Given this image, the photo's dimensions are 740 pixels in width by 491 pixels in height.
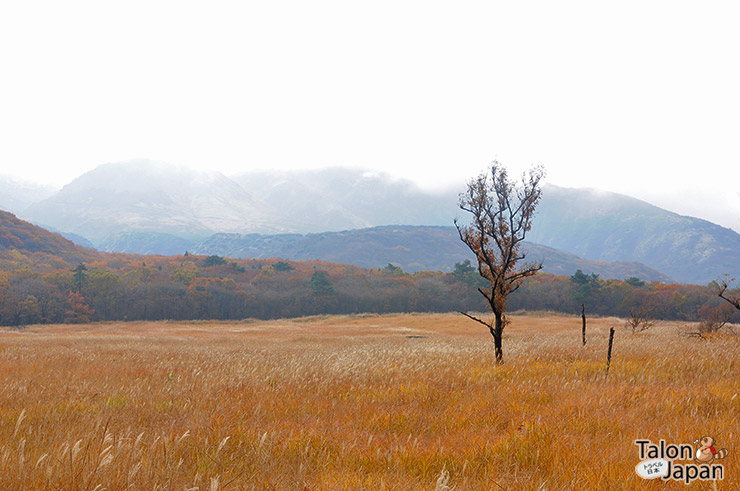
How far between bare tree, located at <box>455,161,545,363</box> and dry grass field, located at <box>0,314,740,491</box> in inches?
129

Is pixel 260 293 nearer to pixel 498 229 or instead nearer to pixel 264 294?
pixel 264 294

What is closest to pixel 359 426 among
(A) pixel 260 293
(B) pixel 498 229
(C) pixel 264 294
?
(B) pixel 498 229

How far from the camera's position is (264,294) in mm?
92625

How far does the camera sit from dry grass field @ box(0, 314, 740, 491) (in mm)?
2746

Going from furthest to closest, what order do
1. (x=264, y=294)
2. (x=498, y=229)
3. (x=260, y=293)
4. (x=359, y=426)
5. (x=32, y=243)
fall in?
(x=32, y=243)
(x=260, y=293)
(x=264, y=294)
(x=498, y=229)
(x=359, y=426)

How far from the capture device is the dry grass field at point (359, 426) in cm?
275

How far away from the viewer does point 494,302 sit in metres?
11.0

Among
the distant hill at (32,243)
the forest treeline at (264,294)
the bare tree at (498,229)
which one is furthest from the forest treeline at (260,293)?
the bare tree at (498,229)

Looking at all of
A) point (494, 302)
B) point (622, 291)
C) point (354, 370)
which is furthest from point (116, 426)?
point (622, 291)

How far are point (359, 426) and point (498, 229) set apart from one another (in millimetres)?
8165

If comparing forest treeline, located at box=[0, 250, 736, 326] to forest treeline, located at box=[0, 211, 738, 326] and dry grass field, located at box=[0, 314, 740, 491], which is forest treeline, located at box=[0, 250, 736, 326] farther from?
dry grass field, located at box=[0, 314, 740, 491]

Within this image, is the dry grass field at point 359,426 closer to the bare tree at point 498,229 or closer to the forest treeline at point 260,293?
the bare tree at point 498,229

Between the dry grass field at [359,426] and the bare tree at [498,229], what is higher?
the bare tree at [498,229]

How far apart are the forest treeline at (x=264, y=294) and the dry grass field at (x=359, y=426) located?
80.9 meters
